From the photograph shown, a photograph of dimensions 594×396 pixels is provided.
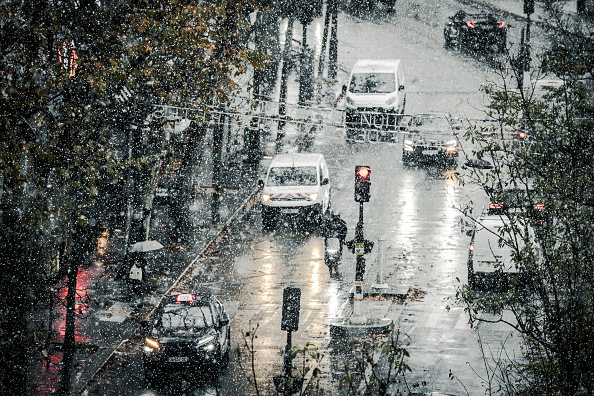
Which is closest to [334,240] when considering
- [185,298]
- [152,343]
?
[185,298]

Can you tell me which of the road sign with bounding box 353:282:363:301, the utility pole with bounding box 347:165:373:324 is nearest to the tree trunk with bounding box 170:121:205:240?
the utility pole with bounding box 347:165:373:324

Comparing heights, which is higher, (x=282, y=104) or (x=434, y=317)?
(x=282, y=104)

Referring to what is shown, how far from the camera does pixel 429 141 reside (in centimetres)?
3155

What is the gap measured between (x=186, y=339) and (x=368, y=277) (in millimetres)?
7795

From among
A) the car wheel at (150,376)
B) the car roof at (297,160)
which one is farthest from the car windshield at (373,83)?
the car wheel at (150,376)

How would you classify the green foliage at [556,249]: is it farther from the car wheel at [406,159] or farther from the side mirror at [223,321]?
the car wheel at [406,159]

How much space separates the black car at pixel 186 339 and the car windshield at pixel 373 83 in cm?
1771

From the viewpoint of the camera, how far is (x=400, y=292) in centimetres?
2162

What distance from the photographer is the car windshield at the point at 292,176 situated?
26.5 metres

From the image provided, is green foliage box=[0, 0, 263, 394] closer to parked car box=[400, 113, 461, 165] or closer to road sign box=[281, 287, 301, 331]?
road sign box=[281, 287, 301, 331]

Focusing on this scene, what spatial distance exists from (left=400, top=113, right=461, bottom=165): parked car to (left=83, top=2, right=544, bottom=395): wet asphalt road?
51 cm

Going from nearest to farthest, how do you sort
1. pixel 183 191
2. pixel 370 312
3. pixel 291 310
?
pixel 291 310 < pixel 370 312 < pixel 183 191

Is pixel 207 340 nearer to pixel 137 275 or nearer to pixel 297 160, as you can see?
pixel 137 275

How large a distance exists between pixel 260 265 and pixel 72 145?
27.0ft
